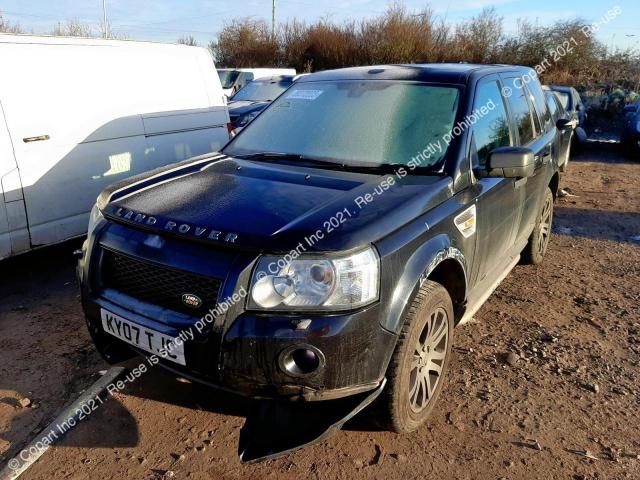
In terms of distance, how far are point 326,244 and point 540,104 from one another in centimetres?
351

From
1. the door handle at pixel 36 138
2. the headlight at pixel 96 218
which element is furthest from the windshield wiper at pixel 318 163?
the door handle at pixel 36 138

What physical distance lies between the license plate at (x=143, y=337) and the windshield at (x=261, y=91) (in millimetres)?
9690

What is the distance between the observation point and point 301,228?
2119 millimetres

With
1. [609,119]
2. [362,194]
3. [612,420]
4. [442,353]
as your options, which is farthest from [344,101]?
[609,119]

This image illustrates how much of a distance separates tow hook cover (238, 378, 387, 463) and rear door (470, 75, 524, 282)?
130 centimetres

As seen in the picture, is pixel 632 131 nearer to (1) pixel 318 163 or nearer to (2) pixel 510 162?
(2) pixel 510 162

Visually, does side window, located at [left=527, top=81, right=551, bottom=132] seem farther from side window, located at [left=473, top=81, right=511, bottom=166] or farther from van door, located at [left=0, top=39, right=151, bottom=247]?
van door, located at [left=0, top=39, right=151, bottom=247]

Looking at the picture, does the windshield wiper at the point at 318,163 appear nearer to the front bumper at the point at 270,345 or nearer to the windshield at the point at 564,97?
the front bumper at the point at 270,345

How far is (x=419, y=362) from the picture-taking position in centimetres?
255

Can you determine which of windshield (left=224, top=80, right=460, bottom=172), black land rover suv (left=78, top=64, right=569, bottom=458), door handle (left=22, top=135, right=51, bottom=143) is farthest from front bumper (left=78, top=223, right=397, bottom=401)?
door handle (left=22, top=135, right=51, bottom=143)

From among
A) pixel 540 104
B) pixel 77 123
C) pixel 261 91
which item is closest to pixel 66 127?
pixel 77 123

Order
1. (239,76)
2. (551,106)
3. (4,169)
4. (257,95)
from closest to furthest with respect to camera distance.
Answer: (4,169), (551,106), (257,95), (239,76)

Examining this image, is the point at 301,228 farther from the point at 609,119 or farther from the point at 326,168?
the point at 609,119

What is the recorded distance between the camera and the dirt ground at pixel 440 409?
7.89 ft
